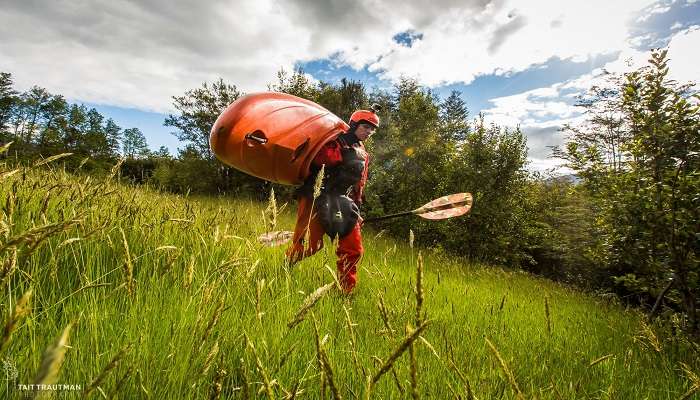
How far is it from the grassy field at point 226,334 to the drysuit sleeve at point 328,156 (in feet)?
4.38

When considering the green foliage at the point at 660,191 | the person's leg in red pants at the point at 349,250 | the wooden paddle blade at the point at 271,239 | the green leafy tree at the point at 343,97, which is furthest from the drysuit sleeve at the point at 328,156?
the green leafy tree at the point at 343,97

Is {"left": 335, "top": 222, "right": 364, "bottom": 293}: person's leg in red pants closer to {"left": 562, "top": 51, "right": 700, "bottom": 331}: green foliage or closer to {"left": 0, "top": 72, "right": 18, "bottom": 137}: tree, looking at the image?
{"left": 562, "top": 51, "right": 700, "bottom": 331}: green foliage

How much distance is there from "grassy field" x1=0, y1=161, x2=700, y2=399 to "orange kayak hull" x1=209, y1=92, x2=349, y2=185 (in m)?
1.03

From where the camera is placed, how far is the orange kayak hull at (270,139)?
4.05 m

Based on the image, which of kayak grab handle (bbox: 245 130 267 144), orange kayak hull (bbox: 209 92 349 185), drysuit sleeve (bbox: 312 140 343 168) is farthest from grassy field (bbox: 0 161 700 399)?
drysuit sleeve (bbox: 312 140 343 168)

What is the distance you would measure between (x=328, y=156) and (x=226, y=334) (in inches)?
112

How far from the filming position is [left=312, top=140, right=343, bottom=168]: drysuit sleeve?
4160mm

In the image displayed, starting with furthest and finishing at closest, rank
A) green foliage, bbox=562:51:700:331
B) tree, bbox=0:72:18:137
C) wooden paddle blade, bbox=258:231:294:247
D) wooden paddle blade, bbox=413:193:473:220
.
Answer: tree, bbox=0:72:18:137 < wooden paddle blade, bbox=413:193:473:220 < green foliage, bbox=562:51:700:331 < wooden paddle blade, bbox=258:231:294:247

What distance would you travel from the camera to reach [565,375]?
2.32 meters

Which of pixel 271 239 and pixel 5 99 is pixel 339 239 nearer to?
pixel 271 239

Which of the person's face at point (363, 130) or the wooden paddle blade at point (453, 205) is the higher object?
the person's face at point (363, 130)

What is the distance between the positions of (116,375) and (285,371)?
701 mm

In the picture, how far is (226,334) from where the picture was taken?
158cm

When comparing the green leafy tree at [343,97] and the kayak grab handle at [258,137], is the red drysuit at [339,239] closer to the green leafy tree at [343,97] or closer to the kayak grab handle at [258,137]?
the kayak grab handle at [258,137]
